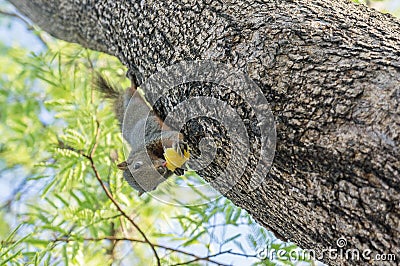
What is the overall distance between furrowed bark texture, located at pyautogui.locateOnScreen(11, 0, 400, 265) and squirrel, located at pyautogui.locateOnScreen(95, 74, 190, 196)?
5 centimetres

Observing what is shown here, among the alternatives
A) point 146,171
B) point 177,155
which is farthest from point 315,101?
point 146,171

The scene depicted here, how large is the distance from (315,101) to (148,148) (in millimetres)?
437

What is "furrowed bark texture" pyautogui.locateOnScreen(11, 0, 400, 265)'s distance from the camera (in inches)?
26.5

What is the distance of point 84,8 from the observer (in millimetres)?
1314

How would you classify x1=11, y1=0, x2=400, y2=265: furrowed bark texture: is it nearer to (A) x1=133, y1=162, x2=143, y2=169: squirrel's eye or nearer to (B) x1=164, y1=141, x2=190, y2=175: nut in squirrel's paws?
(B) x1=164, y1=141, x2=190, y2=175: nut in squirrel's paws

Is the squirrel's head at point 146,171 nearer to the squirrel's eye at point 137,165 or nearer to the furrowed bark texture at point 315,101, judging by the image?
the squirrel's eye at point 137,165

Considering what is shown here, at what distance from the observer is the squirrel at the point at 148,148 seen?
99cm

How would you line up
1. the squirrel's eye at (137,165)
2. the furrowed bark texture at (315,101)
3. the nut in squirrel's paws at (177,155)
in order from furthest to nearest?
the squirrel's eye at (137,165) → the nut in squirrel's paws at (177,155) → the furrowed bark texture at (315,101)

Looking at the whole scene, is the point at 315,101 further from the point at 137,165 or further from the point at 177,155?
the point at 137,165

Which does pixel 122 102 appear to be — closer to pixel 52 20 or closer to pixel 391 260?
pixel 52 20

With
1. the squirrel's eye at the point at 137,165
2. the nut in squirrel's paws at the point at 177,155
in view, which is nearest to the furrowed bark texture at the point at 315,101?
the nut in squirrel's paws at the point at 177,155

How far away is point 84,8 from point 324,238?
2.89 ft

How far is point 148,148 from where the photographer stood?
3.50 ft

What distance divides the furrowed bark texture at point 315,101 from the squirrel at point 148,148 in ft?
0.17
